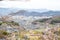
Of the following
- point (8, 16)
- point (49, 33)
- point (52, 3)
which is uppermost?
point (52, 3)

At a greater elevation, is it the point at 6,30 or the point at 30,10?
the point at 30,10

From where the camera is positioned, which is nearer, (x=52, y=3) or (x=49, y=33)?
(x=49, y=33)

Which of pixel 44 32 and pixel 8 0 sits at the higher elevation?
pixel 8 0

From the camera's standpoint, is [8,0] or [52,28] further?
[8,0]

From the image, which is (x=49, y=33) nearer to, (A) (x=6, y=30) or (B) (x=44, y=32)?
(B) (x=44, y=32)

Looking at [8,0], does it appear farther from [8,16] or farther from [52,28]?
[52,28]

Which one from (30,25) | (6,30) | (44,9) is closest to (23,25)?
(30,25)

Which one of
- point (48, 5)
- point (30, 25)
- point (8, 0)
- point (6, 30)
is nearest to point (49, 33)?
point (30, 25)
